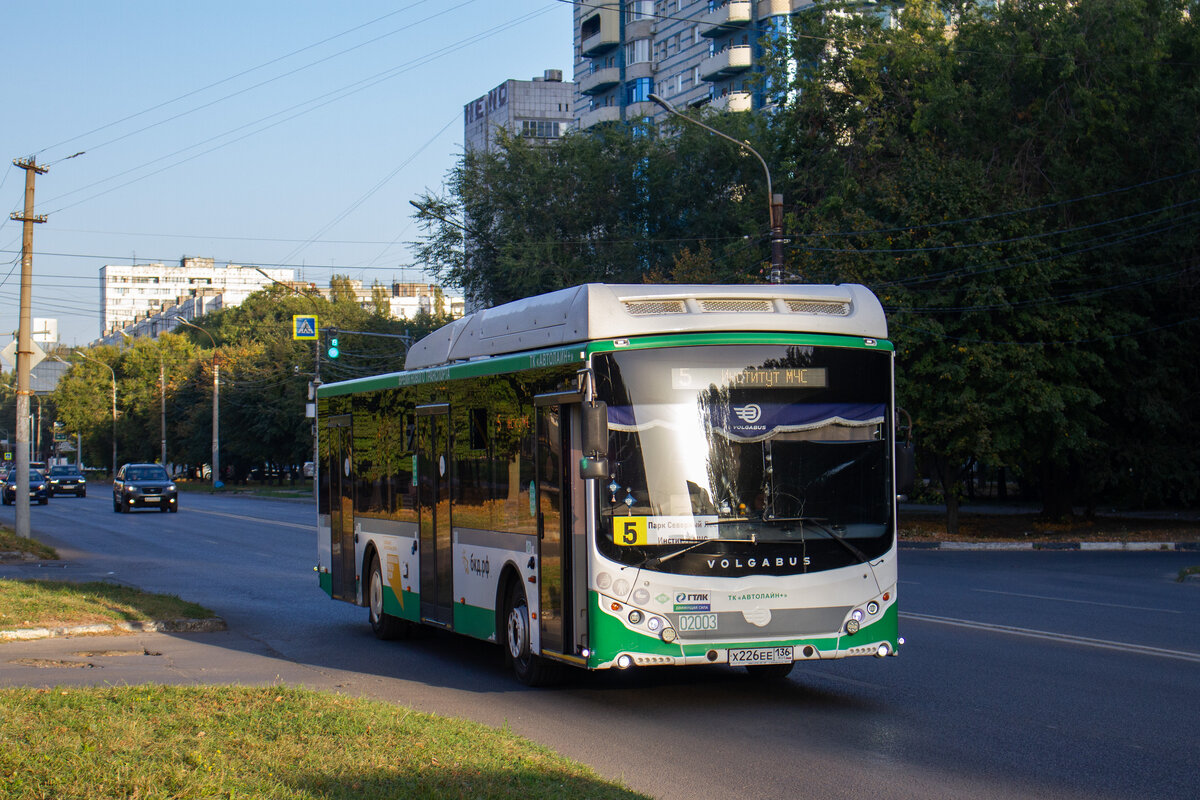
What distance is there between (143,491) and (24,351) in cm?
2293

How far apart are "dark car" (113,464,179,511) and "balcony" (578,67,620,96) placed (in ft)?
161

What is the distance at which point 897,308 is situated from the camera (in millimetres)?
30031

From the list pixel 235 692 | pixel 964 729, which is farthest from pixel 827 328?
pixel 235 692

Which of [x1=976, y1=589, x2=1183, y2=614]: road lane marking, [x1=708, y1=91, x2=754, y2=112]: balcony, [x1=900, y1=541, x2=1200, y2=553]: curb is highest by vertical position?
[x1=708, y1=91, x2=754, y2=112]: balcony

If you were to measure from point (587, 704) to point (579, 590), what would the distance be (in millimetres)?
1077

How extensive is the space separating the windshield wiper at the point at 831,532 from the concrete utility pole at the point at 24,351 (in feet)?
69.9

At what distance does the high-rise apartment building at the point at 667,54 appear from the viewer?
241 feet

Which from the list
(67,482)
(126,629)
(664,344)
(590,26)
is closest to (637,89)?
(590,26)

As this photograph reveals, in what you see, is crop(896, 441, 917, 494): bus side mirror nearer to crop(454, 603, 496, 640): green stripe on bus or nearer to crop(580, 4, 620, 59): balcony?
crop(454, 603, 496, 640): green stripe on bus

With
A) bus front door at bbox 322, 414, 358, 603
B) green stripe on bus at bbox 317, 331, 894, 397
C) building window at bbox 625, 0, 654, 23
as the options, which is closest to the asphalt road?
bus front door at bbox 322, 414, 358, 603

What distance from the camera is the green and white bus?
30.5ft

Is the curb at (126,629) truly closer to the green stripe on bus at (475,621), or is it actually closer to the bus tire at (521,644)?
the green stripe on bus at (475,621)

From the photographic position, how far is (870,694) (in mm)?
10117

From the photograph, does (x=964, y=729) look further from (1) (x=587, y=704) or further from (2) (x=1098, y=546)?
(2) (x=1098, y=546)
